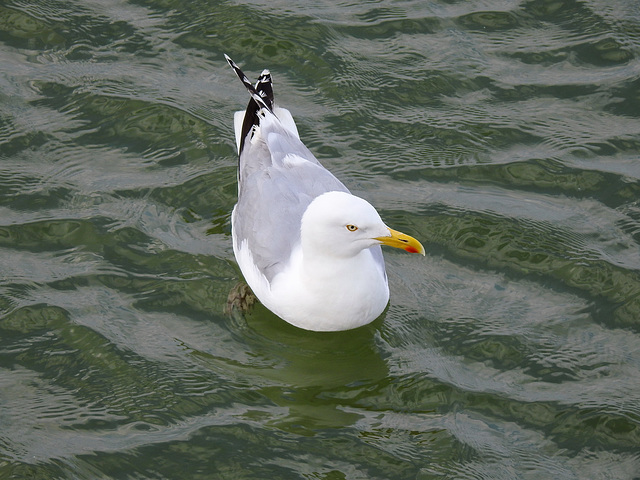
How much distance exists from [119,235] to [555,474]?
347 cm

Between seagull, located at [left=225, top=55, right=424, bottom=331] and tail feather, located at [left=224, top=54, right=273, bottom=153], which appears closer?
seagull, located at [left=225, top=55, right=424, bottom=331]

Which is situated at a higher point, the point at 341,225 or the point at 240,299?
the point at 341,225

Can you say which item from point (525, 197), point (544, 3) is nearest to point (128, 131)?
point (525, 197)

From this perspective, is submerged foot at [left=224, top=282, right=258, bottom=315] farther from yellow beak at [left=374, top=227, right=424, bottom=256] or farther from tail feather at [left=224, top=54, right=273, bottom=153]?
yellow beak at [left=374, top=227, right=424, bottom=256]

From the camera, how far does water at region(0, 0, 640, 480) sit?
5.54m

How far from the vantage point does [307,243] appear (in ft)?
19.5

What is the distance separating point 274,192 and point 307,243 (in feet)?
2.18

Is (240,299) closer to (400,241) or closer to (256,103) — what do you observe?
(400,241)

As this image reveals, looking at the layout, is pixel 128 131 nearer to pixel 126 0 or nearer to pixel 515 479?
pixel 126 0

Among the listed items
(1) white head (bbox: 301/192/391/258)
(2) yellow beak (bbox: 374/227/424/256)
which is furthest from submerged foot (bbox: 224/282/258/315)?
(2) yellow beak (bbox: 374/227/424/256)

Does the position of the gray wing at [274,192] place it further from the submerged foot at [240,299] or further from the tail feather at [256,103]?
the submerged foot at [240,299]

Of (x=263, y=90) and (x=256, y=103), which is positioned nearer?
(x=256, y=103)

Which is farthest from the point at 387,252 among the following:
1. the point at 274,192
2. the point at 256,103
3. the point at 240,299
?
the point at 256,103

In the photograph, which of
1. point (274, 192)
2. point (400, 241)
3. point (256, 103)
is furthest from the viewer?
point (256, 103)
